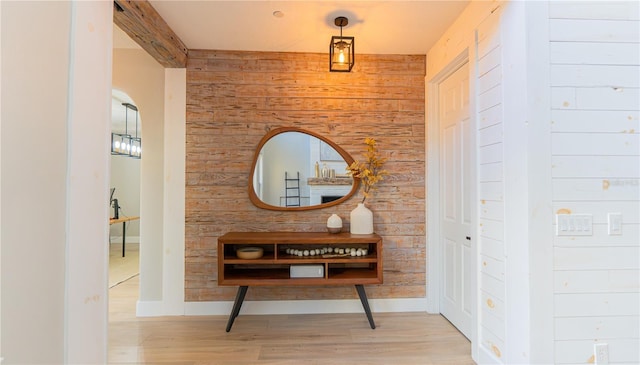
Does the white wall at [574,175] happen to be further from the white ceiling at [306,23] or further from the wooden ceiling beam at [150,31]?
the wooden ceiling beam at [150,31]

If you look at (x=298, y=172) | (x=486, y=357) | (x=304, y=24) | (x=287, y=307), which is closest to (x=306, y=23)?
(x=304, y=24)

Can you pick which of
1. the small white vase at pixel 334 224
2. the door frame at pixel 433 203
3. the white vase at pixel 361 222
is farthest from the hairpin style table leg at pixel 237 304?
the door frame at pixel 433 203

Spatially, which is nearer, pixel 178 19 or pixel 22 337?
pixel 22 337

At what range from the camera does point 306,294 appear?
120 inches

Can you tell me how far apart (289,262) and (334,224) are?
54 cm

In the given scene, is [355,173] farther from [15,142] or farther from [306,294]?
[15,142]

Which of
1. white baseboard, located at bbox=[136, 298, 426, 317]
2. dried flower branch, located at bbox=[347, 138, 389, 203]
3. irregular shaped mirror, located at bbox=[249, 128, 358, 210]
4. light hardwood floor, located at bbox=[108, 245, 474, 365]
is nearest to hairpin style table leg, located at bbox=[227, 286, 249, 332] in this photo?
light hardwood floor, located at bbox=[108, 245, 474, 365]

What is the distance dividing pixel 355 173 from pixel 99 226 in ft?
6.83

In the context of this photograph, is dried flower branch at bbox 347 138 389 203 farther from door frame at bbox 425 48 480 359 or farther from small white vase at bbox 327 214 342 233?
door frame at bbox 425 48 480 359

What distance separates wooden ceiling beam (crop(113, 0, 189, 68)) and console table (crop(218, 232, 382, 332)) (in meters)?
1.68

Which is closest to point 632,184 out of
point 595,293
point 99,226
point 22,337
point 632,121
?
point 632,121

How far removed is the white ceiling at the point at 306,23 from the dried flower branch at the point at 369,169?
961 mm

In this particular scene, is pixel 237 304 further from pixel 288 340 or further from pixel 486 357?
pixel 486 357

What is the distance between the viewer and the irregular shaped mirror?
9.93 ft
